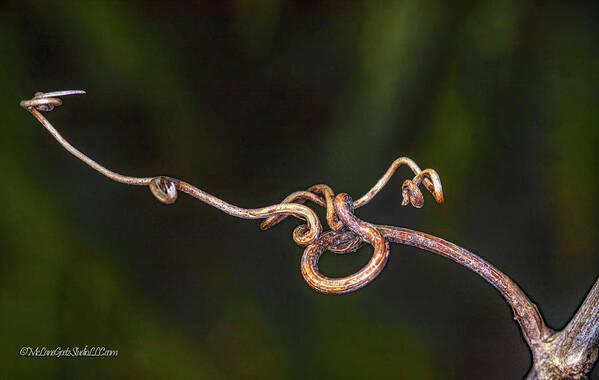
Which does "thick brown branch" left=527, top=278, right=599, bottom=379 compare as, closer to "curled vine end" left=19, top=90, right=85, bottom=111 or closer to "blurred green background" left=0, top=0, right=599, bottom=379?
"blurred green background" left=0, top=0, right=599, bottom=379

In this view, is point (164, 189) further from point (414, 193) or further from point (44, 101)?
point (414, 193)

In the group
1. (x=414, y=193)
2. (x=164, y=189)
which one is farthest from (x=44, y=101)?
(x=414, y=193)

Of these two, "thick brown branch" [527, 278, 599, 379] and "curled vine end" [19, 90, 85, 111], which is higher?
"curled vine end" [19, 90, 85, 111]

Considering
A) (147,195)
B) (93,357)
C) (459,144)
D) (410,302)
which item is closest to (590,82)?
(459,144)

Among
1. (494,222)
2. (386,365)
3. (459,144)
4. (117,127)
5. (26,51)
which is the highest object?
(26,51)

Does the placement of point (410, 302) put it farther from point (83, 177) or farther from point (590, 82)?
point (83, 177)

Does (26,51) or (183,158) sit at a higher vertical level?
(26,51)

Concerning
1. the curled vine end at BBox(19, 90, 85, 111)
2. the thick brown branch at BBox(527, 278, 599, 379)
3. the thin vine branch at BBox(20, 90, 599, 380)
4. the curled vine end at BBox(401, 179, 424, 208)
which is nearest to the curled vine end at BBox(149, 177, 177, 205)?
the thin vine branch at BBox(20, 90, 599, 380)
